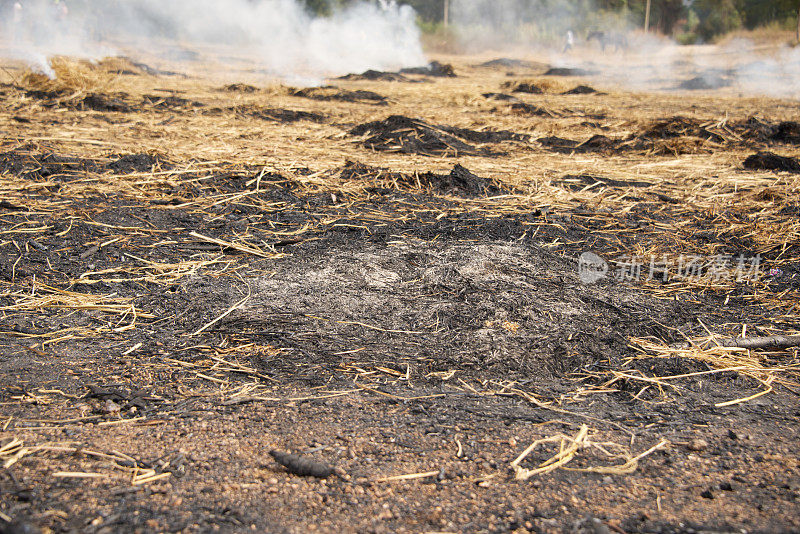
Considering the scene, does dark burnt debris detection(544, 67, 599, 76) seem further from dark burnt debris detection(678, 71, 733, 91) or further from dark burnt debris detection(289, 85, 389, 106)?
dark burnt debris detection(289, 85, 389, 106)

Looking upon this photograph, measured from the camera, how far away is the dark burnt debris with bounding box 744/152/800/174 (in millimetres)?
6449

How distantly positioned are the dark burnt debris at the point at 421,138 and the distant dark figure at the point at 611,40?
2279 centimetres

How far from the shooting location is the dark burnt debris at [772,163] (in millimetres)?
6449

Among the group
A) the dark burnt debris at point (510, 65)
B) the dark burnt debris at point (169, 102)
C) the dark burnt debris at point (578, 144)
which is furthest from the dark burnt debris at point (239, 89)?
the dark burnt debris at point (510, 65)

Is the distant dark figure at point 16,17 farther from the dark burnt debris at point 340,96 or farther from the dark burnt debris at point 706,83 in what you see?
the dark burnt debris at point 706,83

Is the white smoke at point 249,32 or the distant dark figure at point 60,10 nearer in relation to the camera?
the distant dark figure at point 60,10

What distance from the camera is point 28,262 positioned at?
142 inches

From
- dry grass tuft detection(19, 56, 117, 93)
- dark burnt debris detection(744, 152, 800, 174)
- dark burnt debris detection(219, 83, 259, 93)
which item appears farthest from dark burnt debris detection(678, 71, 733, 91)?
dry grass tuft detection(19, 56, 117, 93)

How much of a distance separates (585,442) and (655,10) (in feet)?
111

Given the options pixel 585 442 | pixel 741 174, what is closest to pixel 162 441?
pixel 585 442

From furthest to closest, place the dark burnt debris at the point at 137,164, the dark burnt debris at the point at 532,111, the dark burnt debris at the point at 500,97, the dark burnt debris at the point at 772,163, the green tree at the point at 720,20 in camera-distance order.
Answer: the green tree at the point at 720,20
the dark burnt debris at the point at 500,97
the dark burnt debris at the point at 532,111
the dark burnt debris at the point at 772,163
the dark burnt debris at the point at 137,164

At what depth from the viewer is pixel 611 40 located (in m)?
28.3

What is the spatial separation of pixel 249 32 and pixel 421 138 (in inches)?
817

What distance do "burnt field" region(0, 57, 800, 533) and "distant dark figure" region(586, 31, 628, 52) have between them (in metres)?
23.8
